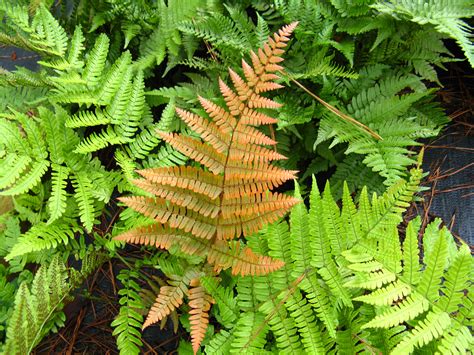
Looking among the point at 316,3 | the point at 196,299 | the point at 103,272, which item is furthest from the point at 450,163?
the point at 103,272

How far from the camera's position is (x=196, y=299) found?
6.38 ft

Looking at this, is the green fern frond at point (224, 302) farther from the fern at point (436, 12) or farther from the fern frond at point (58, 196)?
the fern at point (436, 12)

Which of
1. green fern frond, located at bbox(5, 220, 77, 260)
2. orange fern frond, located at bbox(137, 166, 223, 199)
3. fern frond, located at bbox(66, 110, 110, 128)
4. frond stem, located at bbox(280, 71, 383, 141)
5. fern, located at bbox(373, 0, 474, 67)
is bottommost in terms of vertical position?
green fern frond, located at bbox(5, 220, 77, 260)

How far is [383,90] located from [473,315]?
4.14 feet

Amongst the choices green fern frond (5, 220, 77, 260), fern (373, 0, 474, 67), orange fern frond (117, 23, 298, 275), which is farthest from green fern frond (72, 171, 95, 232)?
fern (373, 0, 474, 67)

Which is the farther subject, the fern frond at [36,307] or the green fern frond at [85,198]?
the green fern frond at [85,198]

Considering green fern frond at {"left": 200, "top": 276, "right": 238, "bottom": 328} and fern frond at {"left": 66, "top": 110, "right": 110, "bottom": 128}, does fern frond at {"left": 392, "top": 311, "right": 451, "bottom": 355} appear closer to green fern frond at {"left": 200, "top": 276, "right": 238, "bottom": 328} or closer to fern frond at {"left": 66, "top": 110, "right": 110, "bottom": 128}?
green fern frond at {"left": 200, "top": 276, "right": 238, "bottom": 328}

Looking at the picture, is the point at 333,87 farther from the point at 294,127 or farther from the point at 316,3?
the point at 316,3

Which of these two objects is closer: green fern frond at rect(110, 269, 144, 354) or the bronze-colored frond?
the bronze-colored frond

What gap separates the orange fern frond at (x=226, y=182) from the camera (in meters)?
1.76

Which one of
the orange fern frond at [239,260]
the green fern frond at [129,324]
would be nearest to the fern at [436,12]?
the orange fern frond at [239,260]

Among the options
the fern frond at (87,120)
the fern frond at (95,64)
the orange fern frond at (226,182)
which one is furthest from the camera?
the fern frond at (95,64)

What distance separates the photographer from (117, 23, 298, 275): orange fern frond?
1.76 m

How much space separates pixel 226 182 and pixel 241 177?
3.4 inches
